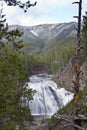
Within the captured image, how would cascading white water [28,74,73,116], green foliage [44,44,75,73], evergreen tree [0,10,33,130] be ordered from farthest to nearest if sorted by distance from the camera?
green foliage [44,44,75,73] → cascading white water [28,74,73,116] → evergreen tree [0,10,33,130]

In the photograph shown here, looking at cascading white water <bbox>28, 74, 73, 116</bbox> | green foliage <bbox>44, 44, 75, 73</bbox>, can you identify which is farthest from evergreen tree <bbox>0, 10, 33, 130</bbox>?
green foliage <bbox>44, 44, 75, 73</bbox>

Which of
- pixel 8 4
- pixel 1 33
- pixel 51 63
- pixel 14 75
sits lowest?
pixel 51 63

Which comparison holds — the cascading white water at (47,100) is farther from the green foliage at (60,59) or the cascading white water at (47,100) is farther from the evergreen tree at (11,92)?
the green foliage at (60,59)

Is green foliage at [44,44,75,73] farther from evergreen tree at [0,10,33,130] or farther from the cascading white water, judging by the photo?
evergreen tree at [0,10,33,130]

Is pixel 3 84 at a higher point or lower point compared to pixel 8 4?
lower

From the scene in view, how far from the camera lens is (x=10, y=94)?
30.6 metres

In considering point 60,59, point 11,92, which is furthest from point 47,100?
point 60,59

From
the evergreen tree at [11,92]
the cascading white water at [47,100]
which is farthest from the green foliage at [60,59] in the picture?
the evergreen tree at [11,92]

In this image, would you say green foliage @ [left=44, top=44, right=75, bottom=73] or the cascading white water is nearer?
the cascading white water

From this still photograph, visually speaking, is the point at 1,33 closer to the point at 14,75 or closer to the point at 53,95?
the point at 14,75

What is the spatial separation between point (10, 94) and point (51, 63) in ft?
470

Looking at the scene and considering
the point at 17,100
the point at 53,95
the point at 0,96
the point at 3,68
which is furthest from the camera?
the point at 53,95

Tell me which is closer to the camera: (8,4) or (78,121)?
(78,121)

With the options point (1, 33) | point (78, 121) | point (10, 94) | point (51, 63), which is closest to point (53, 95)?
point (10, 94)
